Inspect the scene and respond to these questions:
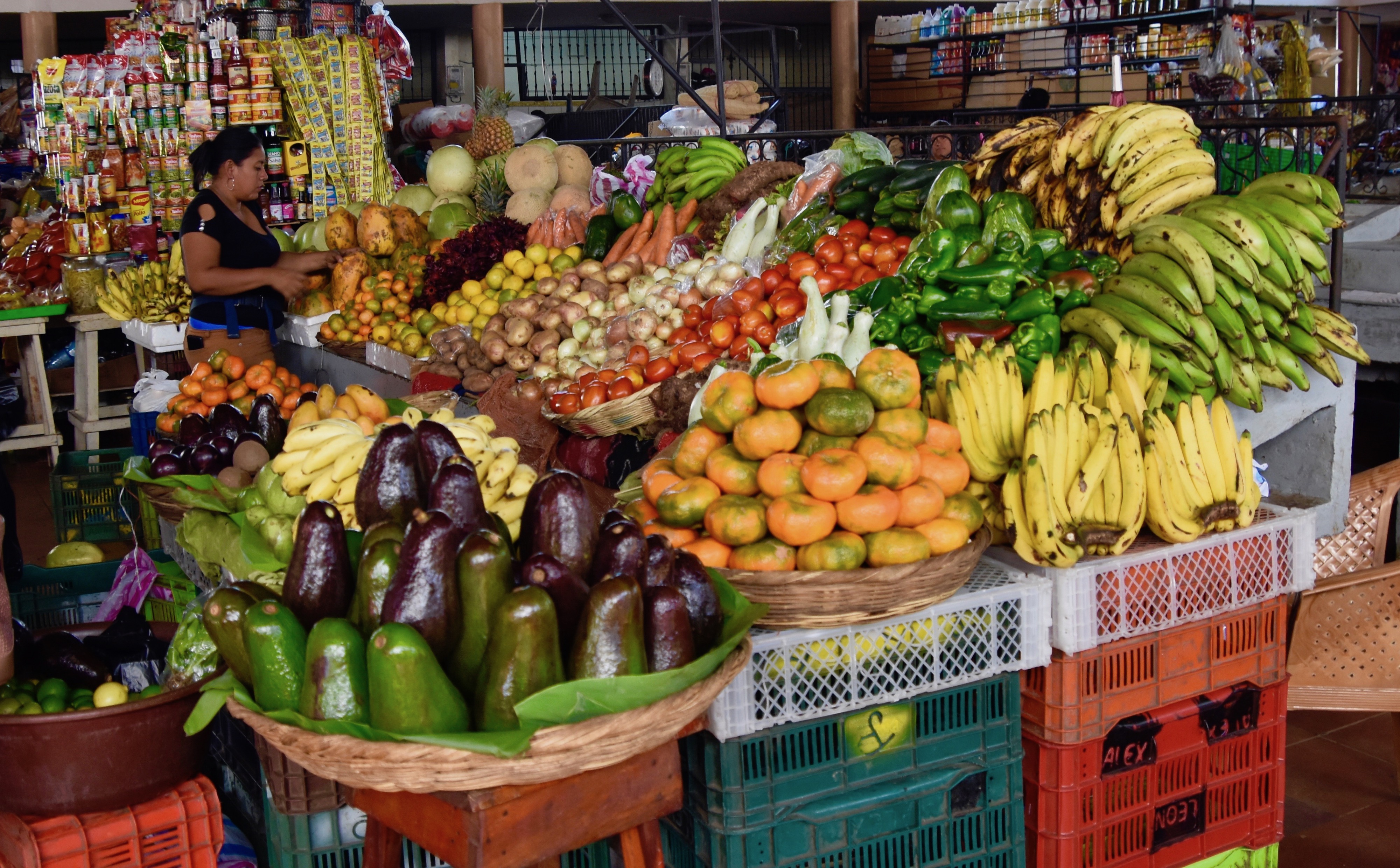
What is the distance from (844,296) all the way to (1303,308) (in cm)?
116

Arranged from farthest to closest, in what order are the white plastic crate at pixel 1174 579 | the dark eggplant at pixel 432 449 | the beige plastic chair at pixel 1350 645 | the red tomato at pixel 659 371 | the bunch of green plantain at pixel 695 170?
the bunch of green plantain at pixel 695 170
the red tomato at pixel 659 371
the beige plastic chair at pixel 1350 645
the white plastic crate at pixel 1174 579
the dark eggplant at pixel 432 449

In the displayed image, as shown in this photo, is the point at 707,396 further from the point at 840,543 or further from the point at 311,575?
the point at 311,575

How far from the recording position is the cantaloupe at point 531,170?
237 inches

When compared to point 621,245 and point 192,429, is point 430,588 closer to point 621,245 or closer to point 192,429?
point 192,429

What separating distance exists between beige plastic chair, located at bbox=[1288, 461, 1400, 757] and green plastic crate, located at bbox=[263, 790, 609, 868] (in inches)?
72.8

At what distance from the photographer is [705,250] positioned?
450 centimetres

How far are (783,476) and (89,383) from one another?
20.5 feet

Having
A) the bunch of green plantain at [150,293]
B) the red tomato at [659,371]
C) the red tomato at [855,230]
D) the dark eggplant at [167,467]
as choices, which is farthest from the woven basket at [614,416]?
the bunch of green plantain at [150,293]

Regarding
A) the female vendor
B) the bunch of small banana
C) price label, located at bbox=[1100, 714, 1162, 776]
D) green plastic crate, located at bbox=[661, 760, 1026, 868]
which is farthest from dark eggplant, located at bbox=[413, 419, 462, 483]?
the female vendor

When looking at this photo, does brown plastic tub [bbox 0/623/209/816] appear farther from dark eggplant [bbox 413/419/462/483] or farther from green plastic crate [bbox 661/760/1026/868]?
green plastic crate [bbox 661/760/1026/868]

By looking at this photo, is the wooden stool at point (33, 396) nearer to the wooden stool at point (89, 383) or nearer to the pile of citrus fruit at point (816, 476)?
the wooden stool at point (89, 383)

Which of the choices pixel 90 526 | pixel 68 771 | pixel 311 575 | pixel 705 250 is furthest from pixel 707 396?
pixel 90 526

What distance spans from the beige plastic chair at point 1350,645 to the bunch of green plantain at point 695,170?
2.88m

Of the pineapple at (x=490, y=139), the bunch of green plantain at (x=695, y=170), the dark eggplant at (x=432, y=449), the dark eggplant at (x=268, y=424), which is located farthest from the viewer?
the pineapple at (x=490, y=139)
